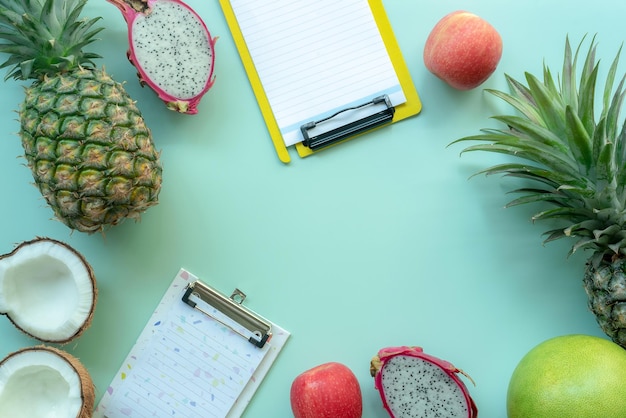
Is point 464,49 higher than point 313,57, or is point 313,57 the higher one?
point 313,57

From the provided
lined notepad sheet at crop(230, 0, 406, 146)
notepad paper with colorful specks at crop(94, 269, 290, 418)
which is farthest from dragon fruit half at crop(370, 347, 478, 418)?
lined notepad sheet at crop(230, 0, 406, 146)

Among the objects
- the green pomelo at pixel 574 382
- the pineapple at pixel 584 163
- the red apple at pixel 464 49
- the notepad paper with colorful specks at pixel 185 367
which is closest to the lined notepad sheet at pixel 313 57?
the red apple at pixel 464 49

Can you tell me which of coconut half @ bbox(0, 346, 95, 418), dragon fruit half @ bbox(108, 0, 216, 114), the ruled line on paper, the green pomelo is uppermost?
dragon fruit half @ bbox(108, 0, 216, 114)

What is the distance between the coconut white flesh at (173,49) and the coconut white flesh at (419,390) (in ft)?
2.10

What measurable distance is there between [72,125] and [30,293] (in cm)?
37

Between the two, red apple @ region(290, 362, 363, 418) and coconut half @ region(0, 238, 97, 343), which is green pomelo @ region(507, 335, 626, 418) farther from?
coconut half @ region(0, 238, 97, 343)

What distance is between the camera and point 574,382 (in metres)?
1.03

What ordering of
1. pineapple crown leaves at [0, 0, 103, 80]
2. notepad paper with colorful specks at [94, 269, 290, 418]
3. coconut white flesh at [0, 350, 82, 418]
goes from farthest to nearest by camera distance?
1. notepad paper with colorful specks at [94, 269, 290, 418]
2. coconut white flesh at [0, 350, 82, 418]
3. pineapple crown leaves at [0, 0, 103, 80]

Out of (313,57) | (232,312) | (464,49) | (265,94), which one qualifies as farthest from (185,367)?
(464,49)

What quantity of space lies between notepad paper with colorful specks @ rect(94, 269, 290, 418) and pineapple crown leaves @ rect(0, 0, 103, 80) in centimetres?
44

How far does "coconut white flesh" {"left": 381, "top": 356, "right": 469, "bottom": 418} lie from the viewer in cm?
112

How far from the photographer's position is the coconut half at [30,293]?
1.09 meters

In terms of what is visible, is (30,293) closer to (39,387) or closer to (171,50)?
(39,387)

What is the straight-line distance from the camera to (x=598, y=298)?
1.08 m
